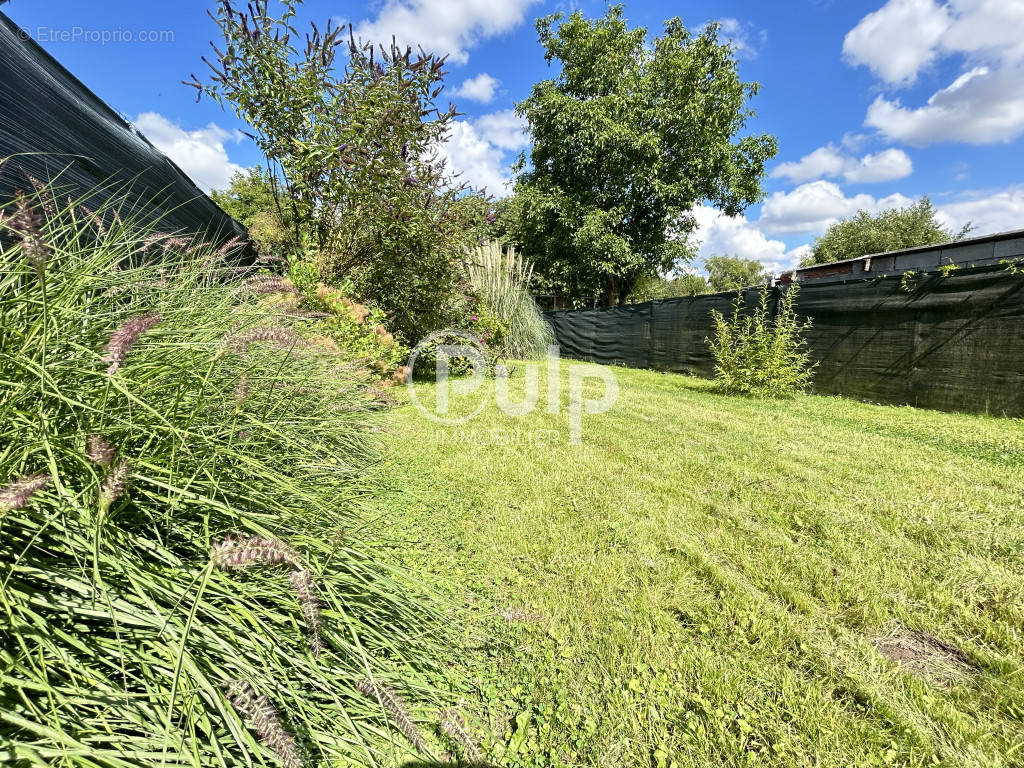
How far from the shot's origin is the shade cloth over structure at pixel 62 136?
4.38 ft

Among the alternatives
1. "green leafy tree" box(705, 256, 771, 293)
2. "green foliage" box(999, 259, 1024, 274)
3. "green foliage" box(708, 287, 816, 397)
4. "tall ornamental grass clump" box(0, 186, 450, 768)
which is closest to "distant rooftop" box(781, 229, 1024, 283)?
"green foliage" box(708, 287, 816, 397)

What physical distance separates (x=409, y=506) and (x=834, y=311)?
539 centimetres

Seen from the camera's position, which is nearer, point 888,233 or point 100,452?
point 100,452

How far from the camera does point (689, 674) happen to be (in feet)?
3.35

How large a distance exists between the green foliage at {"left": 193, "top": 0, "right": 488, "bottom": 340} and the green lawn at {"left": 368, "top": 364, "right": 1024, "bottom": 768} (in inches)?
103

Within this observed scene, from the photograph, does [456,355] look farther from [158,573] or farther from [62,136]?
[158,573]

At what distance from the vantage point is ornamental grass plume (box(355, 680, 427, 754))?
0.68 meters

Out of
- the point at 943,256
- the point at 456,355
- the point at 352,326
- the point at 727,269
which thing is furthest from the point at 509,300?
the point at 727,269

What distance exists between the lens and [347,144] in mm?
3422

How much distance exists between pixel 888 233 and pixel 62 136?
28.5 metres

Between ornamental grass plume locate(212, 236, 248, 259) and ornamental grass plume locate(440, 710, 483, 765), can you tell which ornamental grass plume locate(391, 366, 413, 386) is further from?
ornamental grass plume locate(440, 710, 483, 765)

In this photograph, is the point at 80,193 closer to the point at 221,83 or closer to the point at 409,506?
the point at 409,506

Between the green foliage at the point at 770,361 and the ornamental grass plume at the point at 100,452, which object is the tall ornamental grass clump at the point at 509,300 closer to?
the green foliage at the point at 770,361

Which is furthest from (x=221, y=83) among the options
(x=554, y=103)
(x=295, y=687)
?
(x=554, y=103)
